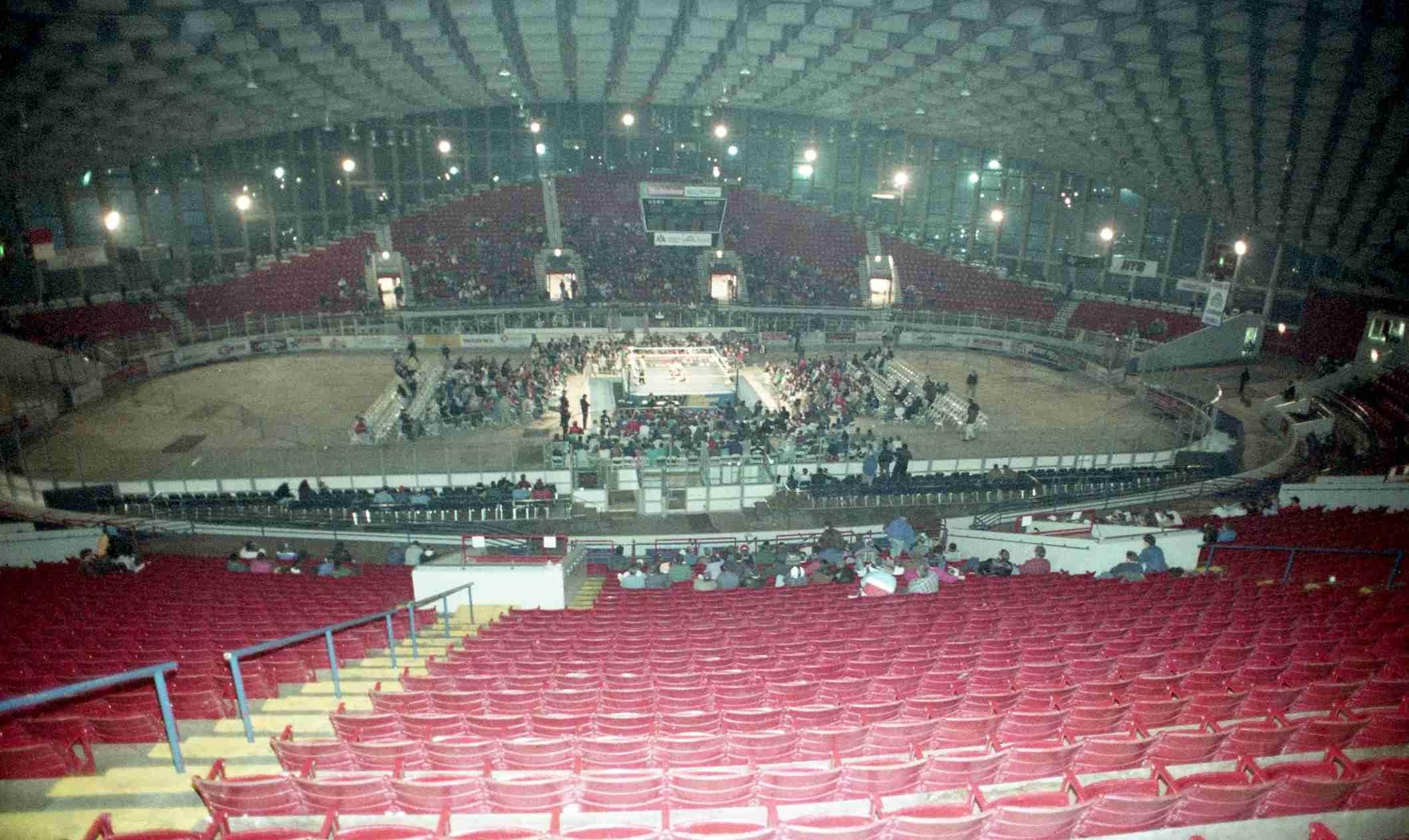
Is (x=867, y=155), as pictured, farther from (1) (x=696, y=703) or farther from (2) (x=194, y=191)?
(1) (x=696, y=703)

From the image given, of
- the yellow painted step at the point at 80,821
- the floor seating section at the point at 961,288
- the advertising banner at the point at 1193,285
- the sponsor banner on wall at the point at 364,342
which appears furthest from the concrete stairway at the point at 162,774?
the floor seating section at the point at 961,288

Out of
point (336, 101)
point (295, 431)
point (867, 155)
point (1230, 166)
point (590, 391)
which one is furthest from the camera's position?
point (867, 155)

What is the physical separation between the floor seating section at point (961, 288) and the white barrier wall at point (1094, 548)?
2565 cm

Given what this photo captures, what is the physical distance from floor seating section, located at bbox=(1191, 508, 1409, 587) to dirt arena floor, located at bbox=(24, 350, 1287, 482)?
19.5 feet

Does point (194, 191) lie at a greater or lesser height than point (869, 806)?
greater

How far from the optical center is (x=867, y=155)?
4728 centimetres

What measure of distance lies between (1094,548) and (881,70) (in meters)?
18.1

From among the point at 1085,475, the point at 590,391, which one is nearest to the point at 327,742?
the point at 1085,475

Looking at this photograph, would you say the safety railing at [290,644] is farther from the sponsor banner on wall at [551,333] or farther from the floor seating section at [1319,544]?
the sponsor banner on wall at [551,333]

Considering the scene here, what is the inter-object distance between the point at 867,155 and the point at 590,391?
2747 centimetres

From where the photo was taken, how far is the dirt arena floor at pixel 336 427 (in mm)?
19719

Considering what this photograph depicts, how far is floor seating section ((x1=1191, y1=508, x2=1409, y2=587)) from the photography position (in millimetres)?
12398

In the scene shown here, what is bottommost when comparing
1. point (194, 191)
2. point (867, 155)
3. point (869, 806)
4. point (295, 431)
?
point (295, 431)

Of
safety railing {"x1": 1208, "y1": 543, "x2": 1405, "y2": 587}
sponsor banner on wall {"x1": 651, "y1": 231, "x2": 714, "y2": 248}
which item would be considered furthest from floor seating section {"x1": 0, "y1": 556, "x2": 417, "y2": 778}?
sponsor banner on wall {"x1": 651, "y1": 231, "x2": 714, "y2": 248}
